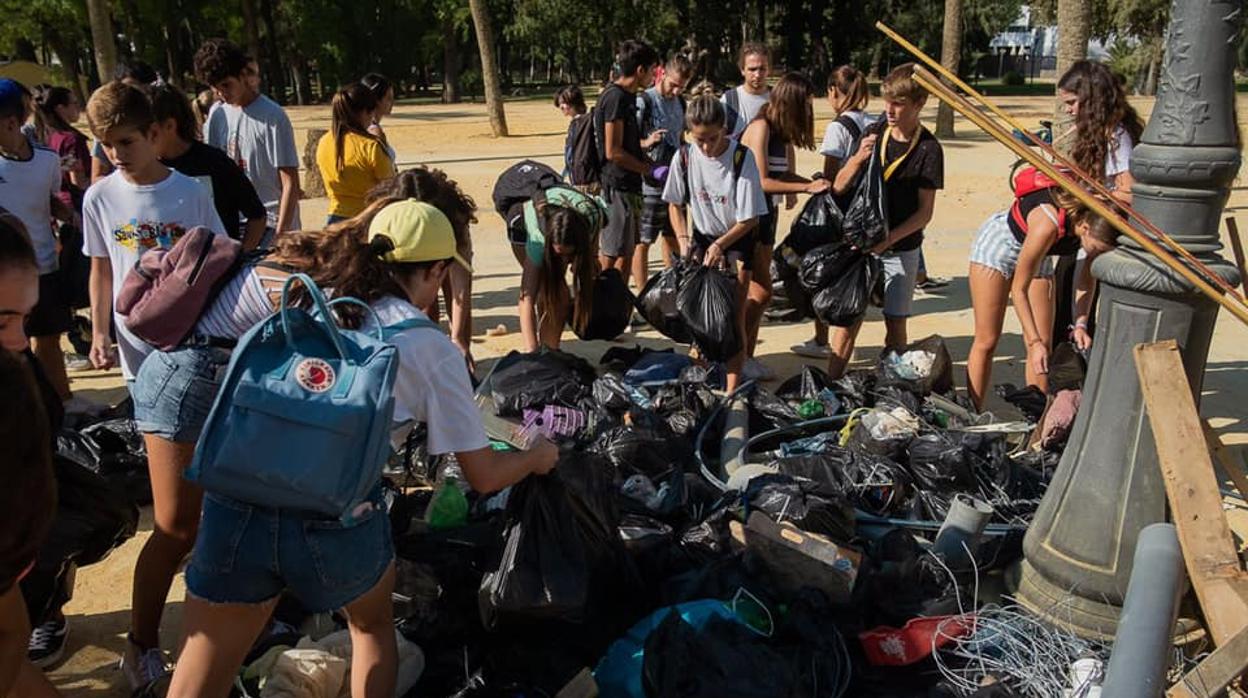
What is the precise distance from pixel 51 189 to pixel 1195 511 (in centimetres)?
514

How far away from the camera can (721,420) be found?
4875mm

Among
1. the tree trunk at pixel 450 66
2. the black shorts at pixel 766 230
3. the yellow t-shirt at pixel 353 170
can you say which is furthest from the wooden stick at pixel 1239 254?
the tree trunk at pixel 450 66

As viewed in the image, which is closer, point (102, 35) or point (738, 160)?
point (738, 160)

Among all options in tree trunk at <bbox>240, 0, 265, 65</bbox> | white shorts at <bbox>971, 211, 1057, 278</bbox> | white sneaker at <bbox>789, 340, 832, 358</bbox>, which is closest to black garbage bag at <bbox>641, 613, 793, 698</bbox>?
white shorts at <bbox>971, 211, 1057, 278</bbox>

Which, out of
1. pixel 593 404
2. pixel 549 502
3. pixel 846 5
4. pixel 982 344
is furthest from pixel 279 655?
pixel 846 5

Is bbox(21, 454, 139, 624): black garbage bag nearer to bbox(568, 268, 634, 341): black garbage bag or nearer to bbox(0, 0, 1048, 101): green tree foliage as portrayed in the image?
bbox(568, 268, 634, 341): black garbage bag

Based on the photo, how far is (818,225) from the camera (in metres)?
5.70

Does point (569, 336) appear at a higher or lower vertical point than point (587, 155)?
lower

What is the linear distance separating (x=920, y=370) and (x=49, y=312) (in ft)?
14.7

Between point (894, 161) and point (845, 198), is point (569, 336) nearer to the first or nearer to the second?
point (845, 198)

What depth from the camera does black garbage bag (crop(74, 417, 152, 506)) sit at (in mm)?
4371

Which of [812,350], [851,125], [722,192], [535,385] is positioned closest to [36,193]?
[535,385]

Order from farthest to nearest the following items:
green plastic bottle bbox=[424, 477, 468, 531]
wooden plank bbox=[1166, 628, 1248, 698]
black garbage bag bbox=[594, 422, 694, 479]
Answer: black garbage bag bbox=[594, 422, 694, 479] < green plastic bottle bbox=[424, 477, 468, 531] < wooden plank bbox=[1166, 628, 1248, 698]

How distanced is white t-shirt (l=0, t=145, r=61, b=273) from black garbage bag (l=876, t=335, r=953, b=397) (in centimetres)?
428
